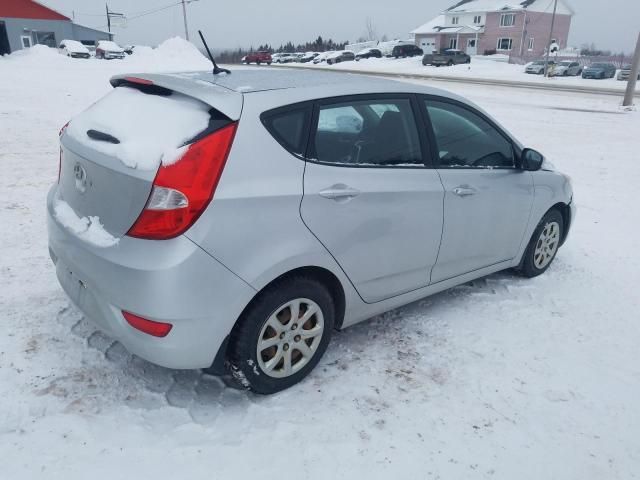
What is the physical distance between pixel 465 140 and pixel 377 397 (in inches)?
74.3

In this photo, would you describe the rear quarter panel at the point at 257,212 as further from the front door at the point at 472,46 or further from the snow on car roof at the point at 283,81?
the front door at the point at 472,46

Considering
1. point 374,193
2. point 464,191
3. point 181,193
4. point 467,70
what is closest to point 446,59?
point 467,70

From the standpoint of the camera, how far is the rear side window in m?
2.64

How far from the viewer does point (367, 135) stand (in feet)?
10.4

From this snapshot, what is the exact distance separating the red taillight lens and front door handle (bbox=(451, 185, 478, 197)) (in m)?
2.01

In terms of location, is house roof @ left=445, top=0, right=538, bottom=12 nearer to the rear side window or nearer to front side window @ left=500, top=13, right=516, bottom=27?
front side window @ left=500, top=13, right=516, bottom=27

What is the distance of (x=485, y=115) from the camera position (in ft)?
12.8

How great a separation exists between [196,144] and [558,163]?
808 cm

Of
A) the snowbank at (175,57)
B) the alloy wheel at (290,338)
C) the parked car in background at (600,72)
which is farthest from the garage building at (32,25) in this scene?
the alloy wheel at (290,338)

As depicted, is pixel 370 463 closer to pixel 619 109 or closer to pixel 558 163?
pixel 558 163

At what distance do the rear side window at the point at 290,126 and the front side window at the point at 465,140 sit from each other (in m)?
1.06

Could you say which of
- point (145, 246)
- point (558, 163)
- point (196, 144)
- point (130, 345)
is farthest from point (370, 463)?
point (558, 163)

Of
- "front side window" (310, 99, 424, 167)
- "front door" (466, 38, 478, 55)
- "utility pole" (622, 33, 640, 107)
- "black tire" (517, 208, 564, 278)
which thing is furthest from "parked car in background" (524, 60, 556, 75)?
"front side window" (310, 99, 424, 167)

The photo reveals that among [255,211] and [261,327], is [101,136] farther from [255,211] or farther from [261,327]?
[261,327]
